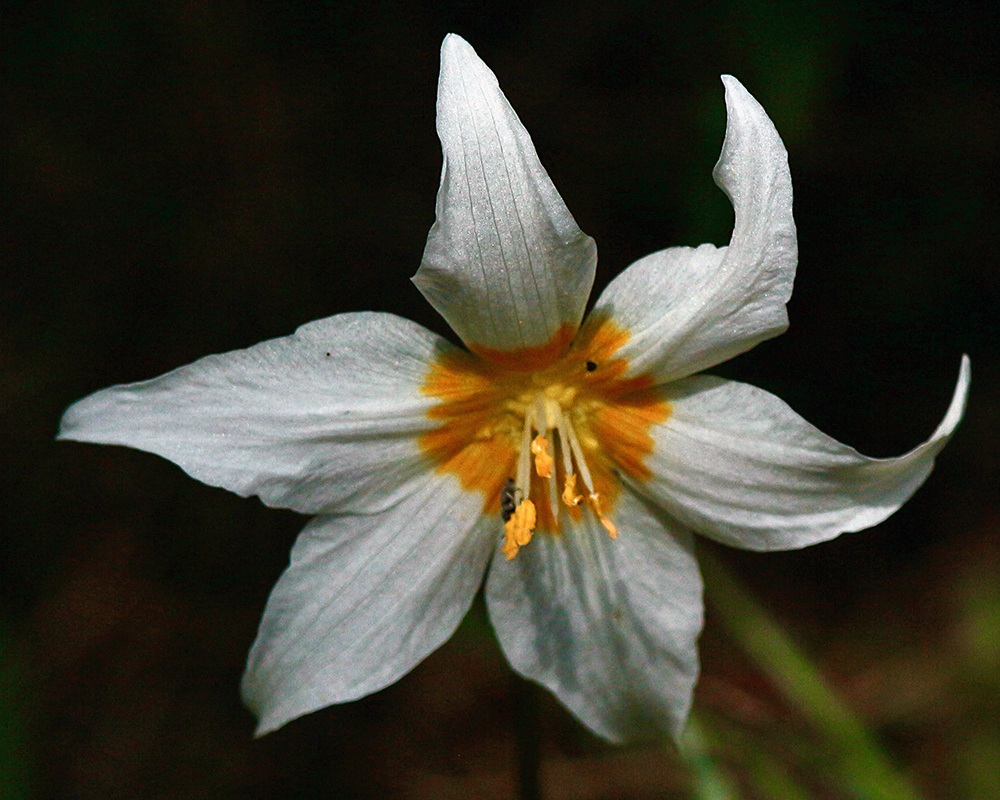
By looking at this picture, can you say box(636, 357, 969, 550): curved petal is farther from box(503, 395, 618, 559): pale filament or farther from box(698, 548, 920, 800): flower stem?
box(698, 548, 920, 800): flower stem

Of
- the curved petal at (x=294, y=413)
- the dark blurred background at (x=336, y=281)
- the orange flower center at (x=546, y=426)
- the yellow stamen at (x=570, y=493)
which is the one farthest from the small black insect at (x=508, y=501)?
the dark blurred background at (x=336, y=281)

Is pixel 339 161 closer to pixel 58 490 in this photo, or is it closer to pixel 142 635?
pixel 58 490

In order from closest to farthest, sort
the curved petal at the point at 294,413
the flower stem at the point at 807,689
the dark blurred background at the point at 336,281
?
the curved petal at the point at 294,413
the flower stem at the point at 807,689
the dark blurred background at the point at 336,281

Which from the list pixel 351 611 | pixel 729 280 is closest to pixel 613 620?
pixel 351 611

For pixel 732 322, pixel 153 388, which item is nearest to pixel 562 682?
pixel 732 322

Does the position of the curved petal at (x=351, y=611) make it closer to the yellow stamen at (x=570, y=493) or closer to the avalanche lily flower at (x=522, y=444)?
the avalanche lily flower at (x=522, y=444)

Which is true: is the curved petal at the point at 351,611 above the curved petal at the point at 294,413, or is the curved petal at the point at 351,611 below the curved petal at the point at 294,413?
below
